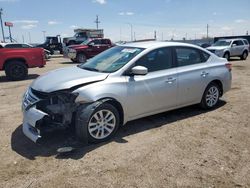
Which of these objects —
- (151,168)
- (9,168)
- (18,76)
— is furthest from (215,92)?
(18,76)

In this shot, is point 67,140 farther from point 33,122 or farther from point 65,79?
point 65,79

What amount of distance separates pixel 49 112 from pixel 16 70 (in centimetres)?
844

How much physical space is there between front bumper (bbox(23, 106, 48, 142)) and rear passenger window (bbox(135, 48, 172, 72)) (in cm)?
194

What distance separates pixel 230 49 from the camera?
66.0 feet

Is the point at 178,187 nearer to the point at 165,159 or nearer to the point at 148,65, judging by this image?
the point at 165,159

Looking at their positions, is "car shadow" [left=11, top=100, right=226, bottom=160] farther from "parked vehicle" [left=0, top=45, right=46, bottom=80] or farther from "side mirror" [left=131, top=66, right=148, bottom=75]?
"parked vehicle" [left=0, top=45, right=46, bottom=80]

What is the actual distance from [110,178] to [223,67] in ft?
14.2

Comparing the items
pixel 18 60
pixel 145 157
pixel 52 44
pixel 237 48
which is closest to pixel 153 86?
pixel 145 157

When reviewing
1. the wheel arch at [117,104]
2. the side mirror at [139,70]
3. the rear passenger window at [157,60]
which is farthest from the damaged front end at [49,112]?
the rear passenger window at [157,60]

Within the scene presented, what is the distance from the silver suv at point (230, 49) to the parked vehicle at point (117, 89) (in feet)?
46.5

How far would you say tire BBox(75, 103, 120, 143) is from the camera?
14.3 ft

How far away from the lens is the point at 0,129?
215 inches

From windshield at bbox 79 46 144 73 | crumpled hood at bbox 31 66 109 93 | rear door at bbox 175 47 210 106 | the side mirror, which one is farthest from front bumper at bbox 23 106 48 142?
rear door at bbox 175 47 210 106

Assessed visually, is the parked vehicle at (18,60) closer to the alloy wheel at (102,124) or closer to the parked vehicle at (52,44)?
the alloy wheel at (102,124)
